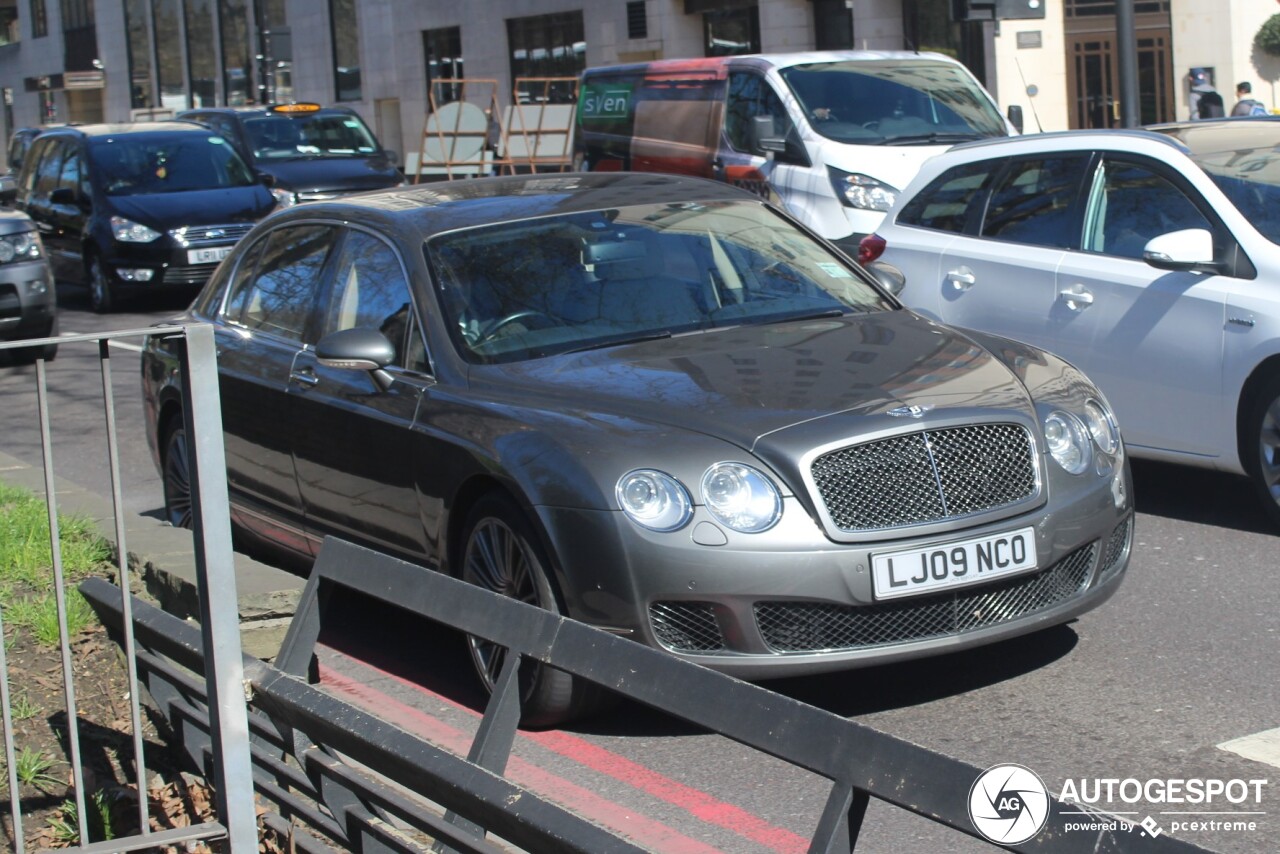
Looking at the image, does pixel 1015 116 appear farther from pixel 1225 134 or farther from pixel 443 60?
pixel 443 60

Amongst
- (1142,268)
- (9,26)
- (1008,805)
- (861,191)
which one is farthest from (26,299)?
(9,26)

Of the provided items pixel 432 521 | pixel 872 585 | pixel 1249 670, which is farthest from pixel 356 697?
pixel 1249 670

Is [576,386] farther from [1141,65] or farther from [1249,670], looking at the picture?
[1141,65]

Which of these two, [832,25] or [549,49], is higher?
[549,49]

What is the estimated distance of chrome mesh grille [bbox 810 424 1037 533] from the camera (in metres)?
4.79

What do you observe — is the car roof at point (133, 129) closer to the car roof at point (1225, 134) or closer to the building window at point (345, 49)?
the car roof at point (1225, 134)

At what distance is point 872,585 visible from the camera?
15.5ft

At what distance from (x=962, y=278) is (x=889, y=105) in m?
6.50

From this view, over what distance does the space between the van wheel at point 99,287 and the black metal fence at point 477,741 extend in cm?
1387

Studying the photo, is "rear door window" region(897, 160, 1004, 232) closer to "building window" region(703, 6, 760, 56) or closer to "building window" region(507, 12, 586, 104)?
"building window" region(703, 6, 760, 56)

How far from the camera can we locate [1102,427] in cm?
544

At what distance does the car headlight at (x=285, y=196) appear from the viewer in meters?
19.8

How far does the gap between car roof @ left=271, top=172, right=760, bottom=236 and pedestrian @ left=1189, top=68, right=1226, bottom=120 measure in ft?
46.5

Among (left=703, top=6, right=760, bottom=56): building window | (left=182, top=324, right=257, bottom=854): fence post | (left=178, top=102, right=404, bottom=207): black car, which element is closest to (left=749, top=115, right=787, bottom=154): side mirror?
(left=178, top=102, right=404, bottom=207): black car
